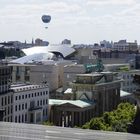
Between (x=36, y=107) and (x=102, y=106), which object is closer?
(x=36, y=107)

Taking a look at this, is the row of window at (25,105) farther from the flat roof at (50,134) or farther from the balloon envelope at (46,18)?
the balloon envelope at (46,18)

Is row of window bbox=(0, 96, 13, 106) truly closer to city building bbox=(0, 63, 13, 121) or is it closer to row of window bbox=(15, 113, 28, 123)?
city building bbox=(0, 63, 13, 121)

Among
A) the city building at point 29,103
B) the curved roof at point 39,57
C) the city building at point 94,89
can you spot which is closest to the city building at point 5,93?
the city building at point 29,103

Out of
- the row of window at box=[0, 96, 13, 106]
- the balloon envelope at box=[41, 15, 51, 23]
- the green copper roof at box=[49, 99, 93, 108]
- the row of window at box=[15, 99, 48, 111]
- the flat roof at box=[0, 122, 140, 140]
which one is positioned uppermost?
the balloon envelope at box=[41, 15, 51, 23]

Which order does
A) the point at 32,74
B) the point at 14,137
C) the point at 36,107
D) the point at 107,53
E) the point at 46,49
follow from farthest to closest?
the point at 107,53 → the point at 46,49 → the point at 32,74 → the point at 36,107 → the point at 14,137

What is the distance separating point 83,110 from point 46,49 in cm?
8555

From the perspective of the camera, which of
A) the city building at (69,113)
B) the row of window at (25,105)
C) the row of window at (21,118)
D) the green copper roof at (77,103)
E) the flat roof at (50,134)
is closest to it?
the flat roof at (50,134)

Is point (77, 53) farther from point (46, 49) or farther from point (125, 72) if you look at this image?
point (125, 72)

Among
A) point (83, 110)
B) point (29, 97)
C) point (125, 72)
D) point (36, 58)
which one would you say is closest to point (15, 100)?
point (29, 97)

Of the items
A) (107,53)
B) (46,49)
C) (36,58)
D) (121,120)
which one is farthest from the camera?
(107,53)

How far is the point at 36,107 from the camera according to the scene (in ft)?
213

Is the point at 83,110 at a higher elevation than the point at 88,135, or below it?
below

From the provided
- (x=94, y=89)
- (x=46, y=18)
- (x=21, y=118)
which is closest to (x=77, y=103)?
(x=94, y=89)

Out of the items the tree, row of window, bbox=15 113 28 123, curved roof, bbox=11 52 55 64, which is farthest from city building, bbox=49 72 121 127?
curved roof, bbox=11 52 55 64
